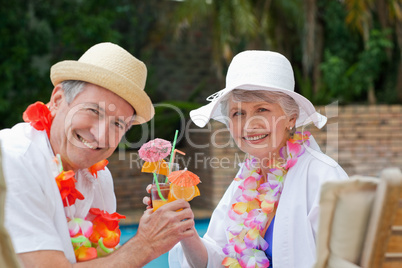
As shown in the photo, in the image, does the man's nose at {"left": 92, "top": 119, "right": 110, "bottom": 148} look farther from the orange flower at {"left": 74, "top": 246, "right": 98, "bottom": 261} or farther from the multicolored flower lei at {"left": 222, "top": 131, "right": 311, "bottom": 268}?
the multicolored flower lei at {"left": 222, "top": 131, "right": 311, "bottom": 268}

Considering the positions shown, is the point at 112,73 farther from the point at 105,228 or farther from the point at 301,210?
the point at 301,210

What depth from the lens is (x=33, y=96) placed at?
7469 mm

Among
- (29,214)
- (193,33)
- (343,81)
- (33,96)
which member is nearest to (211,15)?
(193,33)

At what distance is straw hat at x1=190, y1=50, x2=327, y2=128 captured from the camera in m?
1.93

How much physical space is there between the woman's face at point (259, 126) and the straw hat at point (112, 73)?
0.40 m

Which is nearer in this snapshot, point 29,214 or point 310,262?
point 29,214

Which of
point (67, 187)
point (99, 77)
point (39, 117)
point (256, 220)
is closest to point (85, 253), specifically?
point (67, 187)

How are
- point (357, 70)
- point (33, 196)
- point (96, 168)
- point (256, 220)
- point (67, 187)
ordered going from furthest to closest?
point (357, 70) → point (256, 220) → point (96, 168) → point (67, 187) → point (33, 196)

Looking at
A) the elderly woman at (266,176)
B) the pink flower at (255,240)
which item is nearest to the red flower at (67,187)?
the elderly woman at (266,176)

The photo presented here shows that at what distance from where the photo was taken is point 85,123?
1717mm

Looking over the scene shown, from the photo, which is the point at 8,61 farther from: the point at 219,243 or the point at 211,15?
the point at 219,243

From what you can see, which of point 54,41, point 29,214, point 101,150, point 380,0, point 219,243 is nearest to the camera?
point 29,214

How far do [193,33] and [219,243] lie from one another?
826 cm

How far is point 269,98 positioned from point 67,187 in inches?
37.1
